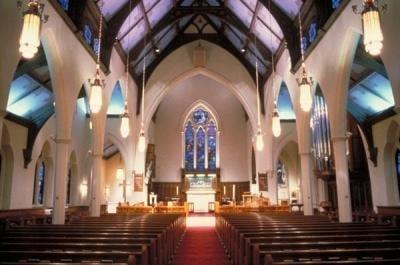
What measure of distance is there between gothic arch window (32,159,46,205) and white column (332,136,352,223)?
1323cm

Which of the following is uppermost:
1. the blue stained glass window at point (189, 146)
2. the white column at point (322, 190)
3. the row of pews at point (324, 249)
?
the blue stained glass window at point (189, 146)

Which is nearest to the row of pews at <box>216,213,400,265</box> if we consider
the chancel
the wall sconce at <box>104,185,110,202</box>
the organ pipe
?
the chancel

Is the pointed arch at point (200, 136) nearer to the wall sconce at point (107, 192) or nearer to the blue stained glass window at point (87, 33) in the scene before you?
the wall sconce at point (107, 192)

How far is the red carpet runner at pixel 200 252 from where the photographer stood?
23.6 ft

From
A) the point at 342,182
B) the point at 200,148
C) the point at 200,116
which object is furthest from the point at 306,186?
the point at 200,116

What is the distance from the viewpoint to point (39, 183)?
1684 centimetres

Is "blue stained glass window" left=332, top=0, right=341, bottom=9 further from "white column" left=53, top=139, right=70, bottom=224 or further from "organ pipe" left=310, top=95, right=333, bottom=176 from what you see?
"white column" left=53, top=139, right=70, bottom=224

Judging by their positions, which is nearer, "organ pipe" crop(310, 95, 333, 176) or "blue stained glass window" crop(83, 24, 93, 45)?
"blue stained glass window" crop(83, 24, 93, 45)

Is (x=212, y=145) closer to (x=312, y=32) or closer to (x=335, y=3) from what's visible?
(x=312, y=32)

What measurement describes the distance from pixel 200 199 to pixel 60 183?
1411 cm

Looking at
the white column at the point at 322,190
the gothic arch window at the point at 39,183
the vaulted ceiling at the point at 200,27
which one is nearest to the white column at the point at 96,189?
the gothic arch window at the point at 39,183

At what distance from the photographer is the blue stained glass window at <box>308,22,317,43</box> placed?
485 inches

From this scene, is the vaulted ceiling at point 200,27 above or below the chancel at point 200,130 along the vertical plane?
above

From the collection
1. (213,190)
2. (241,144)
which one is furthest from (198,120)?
(213,190)
